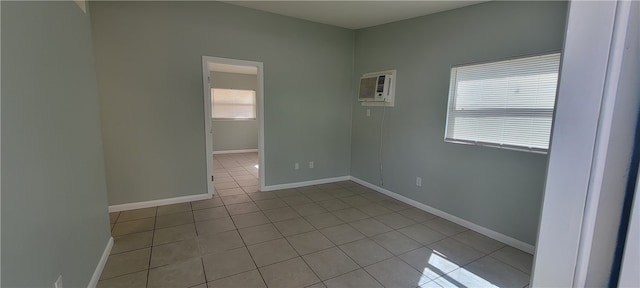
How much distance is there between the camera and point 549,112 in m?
2.39

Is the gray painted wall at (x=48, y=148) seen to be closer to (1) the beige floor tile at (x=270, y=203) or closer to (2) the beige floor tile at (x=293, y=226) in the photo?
(2) the beige floor tile at (x=293, y=226)

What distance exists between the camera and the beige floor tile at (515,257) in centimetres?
236

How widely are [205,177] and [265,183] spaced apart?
876 millimetres

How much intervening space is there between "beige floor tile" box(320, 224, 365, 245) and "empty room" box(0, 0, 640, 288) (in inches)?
1.2

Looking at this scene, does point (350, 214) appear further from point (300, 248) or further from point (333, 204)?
point (300, 248)

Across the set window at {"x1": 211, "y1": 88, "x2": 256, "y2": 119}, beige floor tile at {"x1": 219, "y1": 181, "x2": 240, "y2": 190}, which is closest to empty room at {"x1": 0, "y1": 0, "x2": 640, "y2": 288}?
beige floor tile at {"x1": 219, "y1": 181, "x2": 240, "y2": 190}

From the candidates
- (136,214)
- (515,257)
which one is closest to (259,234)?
(136,214)

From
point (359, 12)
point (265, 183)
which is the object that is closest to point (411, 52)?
point (359, 12)

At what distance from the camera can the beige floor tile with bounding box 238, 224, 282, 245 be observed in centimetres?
272

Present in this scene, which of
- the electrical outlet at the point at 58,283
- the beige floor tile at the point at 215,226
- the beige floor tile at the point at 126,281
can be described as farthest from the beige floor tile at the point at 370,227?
the electrical outlet at the point at 58,283

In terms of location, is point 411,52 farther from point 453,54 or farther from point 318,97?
point 318,97

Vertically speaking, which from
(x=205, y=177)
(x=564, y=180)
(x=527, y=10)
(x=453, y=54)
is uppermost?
(x=527, y=10)

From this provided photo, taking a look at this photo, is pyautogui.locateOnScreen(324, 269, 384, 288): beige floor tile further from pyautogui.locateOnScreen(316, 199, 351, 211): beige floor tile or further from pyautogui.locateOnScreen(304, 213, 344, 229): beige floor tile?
pyautogui.locateOnScreen(316, 199, 351, 211): beige floor tile

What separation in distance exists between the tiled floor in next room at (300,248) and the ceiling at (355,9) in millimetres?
2498
